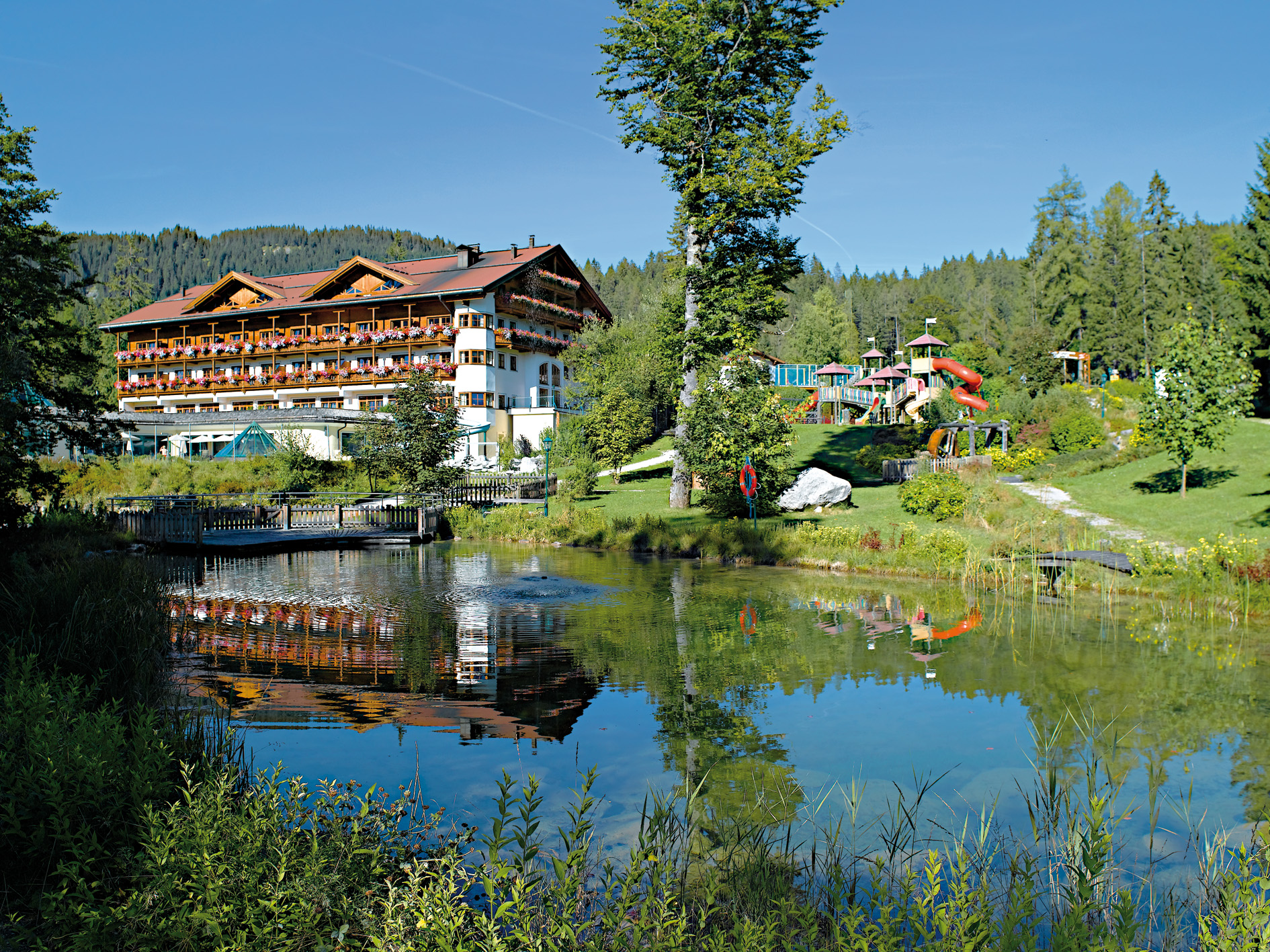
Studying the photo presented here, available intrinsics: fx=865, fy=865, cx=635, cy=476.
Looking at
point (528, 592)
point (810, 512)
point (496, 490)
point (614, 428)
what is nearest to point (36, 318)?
point (528, 592)

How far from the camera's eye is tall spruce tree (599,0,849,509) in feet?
96.9

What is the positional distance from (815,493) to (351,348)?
40921mm

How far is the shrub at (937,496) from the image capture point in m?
23.1

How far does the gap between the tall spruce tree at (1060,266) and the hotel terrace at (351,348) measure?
1382 inches

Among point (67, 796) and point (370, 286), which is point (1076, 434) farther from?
point (370, 286)

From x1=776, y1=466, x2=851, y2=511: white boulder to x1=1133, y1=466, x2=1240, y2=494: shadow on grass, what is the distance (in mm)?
8376

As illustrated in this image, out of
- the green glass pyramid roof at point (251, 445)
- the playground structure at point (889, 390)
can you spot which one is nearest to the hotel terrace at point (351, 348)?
the green glass pyramid roof at point (251, 445)

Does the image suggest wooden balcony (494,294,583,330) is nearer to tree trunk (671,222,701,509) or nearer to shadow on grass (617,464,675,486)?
shadow on grass (617,464,675,486)

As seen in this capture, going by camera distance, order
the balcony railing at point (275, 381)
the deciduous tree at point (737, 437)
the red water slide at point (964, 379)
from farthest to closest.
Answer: the balcony railing at point (275, 381)
the red water slide at point (964, 379)
the deciduous tree at point (737, 437)

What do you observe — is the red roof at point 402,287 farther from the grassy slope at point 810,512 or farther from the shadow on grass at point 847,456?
the shadow on grass at point 847,456

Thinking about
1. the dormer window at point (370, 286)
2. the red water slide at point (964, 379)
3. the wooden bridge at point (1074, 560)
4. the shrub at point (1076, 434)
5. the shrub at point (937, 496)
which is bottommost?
the wooden bridge at point (1074, 560)

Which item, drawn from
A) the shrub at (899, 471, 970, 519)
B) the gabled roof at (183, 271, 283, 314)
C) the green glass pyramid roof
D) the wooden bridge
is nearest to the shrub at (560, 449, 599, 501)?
the shrub at (899, 471, 970, 519)

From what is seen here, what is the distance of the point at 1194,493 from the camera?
2303cm

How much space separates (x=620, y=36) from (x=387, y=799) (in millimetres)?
29526
